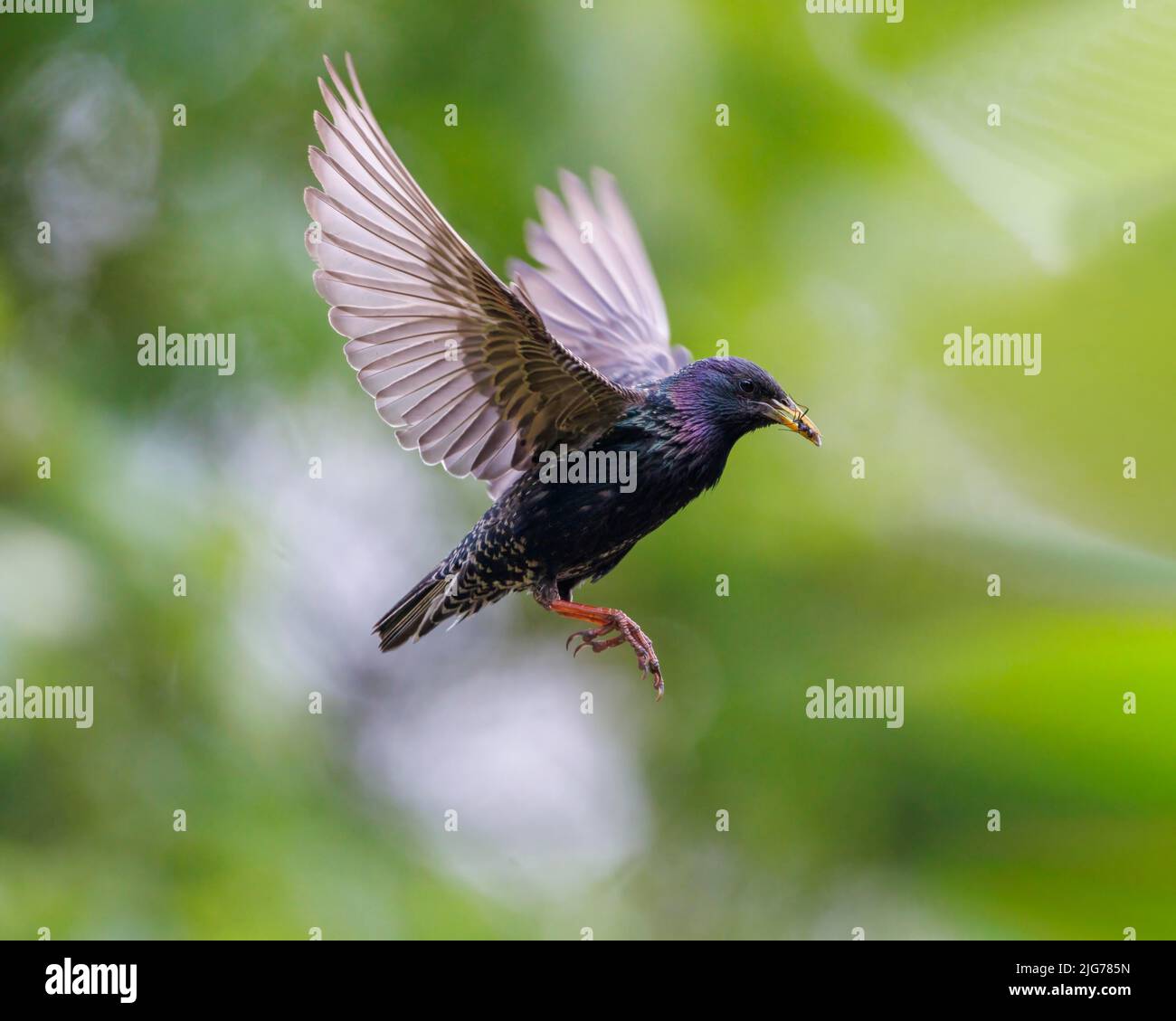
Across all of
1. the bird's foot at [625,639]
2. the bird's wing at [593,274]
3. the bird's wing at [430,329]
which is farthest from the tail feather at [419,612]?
the bird's wing at [593,274]

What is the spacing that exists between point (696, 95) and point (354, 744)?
3.91 m

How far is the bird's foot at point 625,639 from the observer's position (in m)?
4.21

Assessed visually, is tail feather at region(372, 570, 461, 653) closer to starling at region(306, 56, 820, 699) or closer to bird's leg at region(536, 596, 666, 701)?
starling at region(306, 56, 820, 699)

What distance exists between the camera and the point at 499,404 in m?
4.70

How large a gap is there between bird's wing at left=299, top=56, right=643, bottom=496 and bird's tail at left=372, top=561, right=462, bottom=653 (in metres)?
0.41

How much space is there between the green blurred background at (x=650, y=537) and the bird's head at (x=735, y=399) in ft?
8.67

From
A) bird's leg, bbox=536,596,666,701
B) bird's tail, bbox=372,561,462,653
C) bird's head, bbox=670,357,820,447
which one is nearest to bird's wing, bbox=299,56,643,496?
bird's head, bbox=670,357,820,447

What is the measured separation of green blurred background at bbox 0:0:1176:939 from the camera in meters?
6.83

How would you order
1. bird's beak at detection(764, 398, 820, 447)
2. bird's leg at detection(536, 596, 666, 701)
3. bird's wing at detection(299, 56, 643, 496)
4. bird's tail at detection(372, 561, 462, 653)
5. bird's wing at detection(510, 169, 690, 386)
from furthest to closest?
bird's wing at detection(510, 169, 690, 386) → bird's tail at detection(372, 561, 462, 653) → bird's beak at detection(764, 398, 820, 447) → bird's leg at detection(536, 596, 666, 701) → bird's wing at detection(299, 56, 643, 496)

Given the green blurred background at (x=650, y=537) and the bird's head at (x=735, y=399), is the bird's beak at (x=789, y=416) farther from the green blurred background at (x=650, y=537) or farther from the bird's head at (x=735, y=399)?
the green blurred background at (x=650, y=537)

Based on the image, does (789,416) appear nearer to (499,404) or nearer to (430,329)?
(499,404)

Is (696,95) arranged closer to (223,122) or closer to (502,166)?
(502,166)
